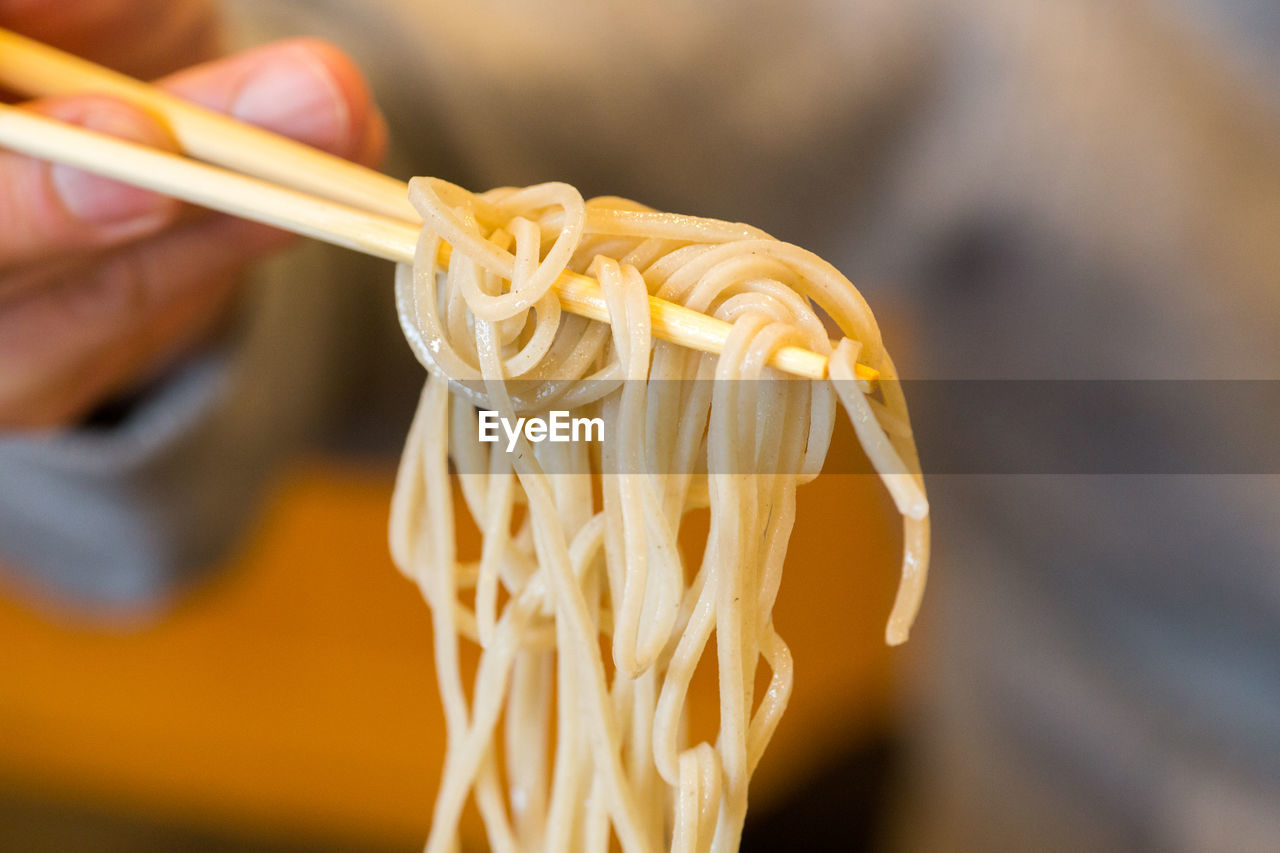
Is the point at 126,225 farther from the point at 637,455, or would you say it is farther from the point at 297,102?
the point at 637,455

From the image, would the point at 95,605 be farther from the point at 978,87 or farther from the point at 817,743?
the point at 978,87

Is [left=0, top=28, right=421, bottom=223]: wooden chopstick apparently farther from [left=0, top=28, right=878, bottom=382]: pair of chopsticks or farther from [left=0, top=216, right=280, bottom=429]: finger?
[left=0, top=216, right=280, bottom=429]: finger

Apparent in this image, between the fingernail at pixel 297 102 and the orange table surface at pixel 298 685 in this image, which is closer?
the fingernail at pixel 297 102

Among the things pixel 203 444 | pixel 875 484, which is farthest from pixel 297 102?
pixel 875 484

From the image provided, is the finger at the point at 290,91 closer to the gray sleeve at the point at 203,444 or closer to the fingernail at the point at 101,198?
the fingernail at the point at 101,198

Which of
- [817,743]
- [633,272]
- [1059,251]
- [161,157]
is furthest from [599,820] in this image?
[1059,251]

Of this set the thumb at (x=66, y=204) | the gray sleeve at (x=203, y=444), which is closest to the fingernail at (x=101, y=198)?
the thumb at (x=66, y=204)
